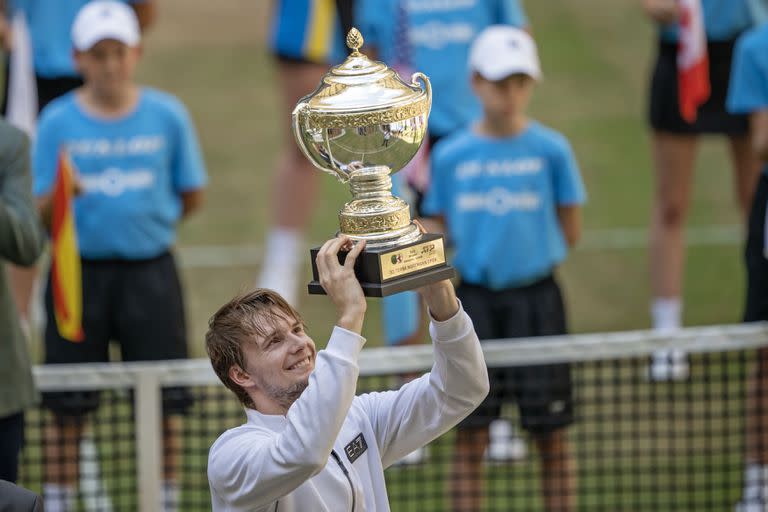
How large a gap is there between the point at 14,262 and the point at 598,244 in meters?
Answer: 5.64

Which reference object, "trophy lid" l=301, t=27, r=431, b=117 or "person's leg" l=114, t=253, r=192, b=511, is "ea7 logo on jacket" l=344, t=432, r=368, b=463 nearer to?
"trophy lid" l=301, t=27, r=431, b=117

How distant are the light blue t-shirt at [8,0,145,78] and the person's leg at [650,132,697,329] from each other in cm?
268

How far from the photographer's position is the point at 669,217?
728 cm

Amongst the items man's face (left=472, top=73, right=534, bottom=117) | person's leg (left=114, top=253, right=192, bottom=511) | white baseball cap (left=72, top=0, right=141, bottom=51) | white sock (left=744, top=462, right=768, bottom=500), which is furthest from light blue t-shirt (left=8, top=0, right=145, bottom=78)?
white sock (left=744, top=462, right=768, bottom=500)

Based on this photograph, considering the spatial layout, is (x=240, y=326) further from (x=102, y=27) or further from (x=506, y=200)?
(x=102, y=27)

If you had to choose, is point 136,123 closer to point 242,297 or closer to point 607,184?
point 242,297

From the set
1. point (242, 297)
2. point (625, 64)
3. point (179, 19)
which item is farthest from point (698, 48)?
point (179, 19)

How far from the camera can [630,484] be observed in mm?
6527

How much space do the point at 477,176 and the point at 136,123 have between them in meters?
1.40

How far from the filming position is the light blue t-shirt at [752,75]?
5.73 meters

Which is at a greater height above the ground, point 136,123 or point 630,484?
point 136,123

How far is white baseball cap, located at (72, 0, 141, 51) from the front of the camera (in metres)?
5.92

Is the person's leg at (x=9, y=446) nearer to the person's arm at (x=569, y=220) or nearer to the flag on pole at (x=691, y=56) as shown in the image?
the person's arm at (x=569, y=220)

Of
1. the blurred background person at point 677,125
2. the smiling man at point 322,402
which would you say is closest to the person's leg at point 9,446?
the smiling man at point 322,402
